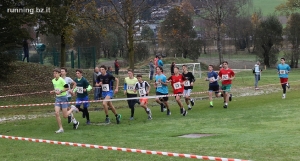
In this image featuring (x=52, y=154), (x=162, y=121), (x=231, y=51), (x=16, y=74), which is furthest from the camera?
(x=231, y=51)

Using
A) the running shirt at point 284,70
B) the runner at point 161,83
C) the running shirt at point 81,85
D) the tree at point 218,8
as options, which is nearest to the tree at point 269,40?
the tree at point 218,8

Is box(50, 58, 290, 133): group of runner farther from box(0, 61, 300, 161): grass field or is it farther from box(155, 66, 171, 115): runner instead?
box(0, 61, 300, 161): grass field

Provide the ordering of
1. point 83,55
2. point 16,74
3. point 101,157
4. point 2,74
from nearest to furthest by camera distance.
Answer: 1. point 101,157
2. point 2,74
3. point 16,74
4. point 83,55

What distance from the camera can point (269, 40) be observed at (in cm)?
6481

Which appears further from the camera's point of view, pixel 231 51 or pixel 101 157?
pixel 231 51

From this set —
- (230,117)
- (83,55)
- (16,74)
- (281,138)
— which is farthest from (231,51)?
(281,138)

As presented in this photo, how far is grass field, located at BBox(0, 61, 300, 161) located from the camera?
36.9ft

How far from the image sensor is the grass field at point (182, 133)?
11250mm

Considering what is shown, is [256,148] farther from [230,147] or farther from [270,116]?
[270,116]

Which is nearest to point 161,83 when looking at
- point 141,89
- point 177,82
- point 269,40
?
point 177,82

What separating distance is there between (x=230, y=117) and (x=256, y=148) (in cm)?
736

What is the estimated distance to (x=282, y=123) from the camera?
53.5 ft

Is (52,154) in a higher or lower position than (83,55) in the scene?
lower

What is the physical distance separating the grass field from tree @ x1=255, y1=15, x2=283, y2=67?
1612 inches
